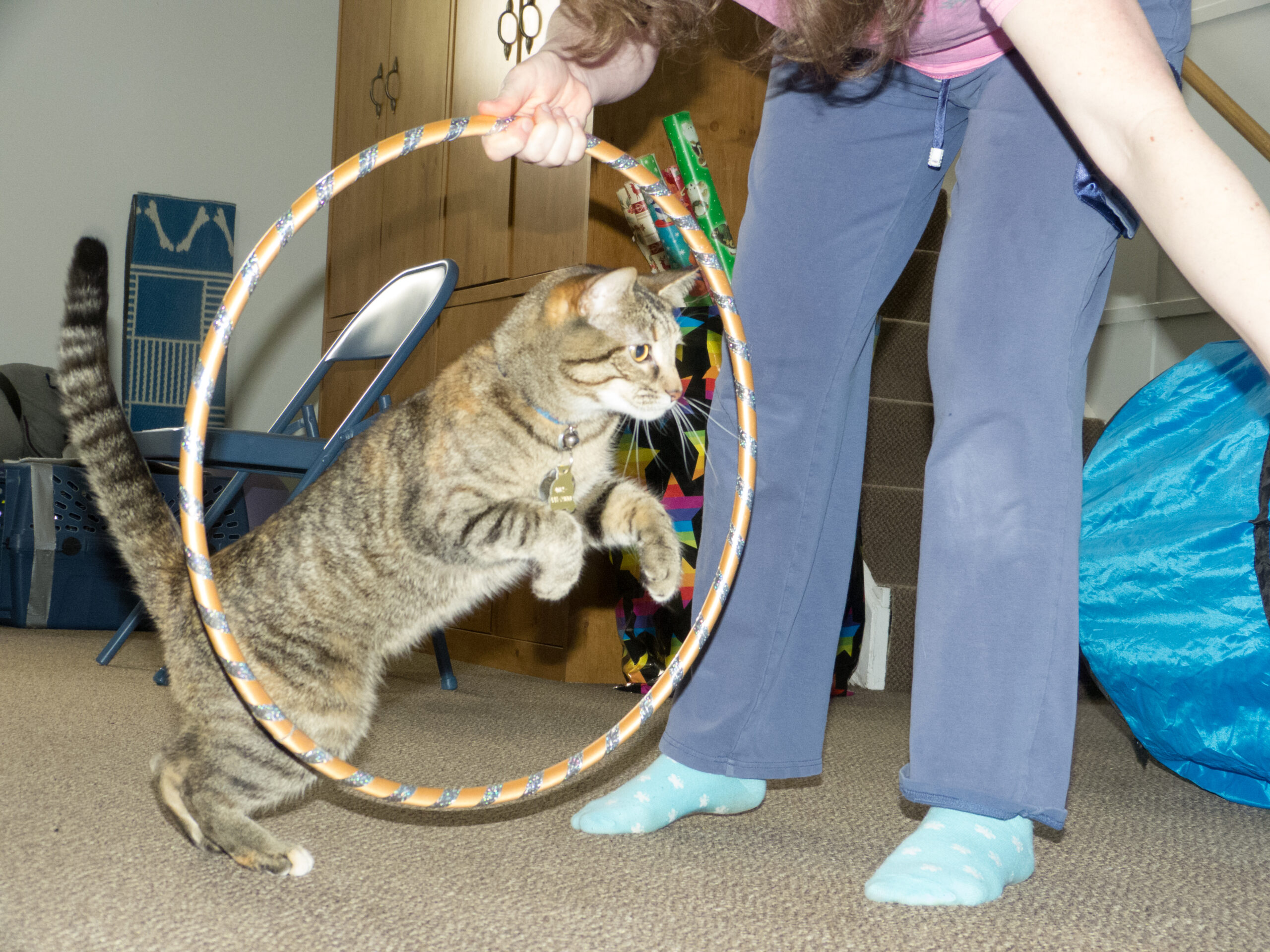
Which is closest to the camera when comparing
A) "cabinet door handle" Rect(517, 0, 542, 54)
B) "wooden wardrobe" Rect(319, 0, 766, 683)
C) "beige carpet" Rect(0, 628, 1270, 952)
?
"beige carpet" Rect(0, 628, 1270, 952)

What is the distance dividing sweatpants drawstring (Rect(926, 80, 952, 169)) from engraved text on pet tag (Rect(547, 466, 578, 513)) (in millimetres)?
597

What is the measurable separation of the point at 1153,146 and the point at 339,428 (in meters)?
1.70

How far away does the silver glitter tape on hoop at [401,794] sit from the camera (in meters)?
1.02

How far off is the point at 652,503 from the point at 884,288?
44 cm

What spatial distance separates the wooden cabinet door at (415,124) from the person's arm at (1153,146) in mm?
2652

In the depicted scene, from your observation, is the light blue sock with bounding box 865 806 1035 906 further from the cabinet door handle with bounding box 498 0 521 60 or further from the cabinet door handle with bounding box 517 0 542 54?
the cabinet door handle with bounding box 498 0 521 60

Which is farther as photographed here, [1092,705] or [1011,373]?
[1092,705]

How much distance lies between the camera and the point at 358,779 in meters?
1.02

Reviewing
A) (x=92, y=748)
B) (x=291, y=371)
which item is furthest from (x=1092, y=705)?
(x=291, y=371)

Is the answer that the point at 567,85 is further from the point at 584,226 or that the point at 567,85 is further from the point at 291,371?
the point at 291,371

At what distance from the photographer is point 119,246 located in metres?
4.36

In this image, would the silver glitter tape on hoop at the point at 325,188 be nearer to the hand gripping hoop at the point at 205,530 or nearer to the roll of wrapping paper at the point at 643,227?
the hand gripping hoop at the point at 205,530

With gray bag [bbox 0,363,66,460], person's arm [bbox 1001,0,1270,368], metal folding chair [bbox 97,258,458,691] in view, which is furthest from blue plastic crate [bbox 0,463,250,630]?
person's arm [bbox 1001,0,1270,368]

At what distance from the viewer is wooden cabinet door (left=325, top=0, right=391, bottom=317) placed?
12.6 ft
